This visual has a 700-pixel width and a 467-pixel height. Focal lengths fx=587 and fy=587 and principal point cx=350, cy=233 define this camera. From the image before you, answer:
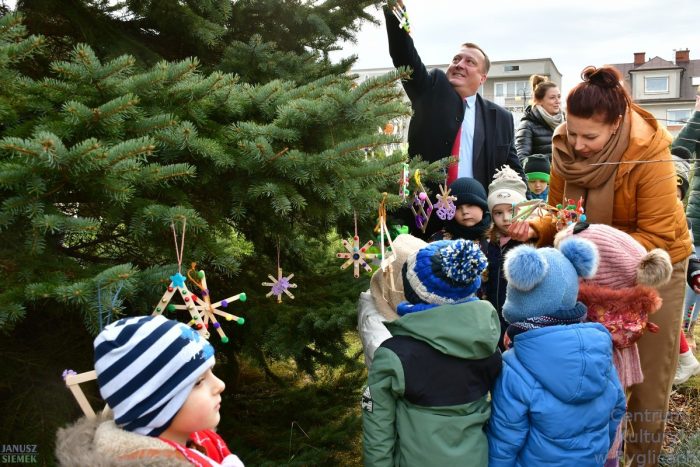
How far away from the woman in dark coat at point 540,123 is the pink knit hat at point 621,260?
289cm

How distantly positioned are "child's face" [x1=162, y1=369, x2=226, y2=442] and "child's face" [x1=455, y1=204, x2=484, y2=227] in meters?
2.10

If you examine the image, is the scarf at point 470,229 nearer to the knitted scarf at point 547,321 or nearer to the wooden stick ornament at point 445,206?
the wooden stick ornament at point 445,206

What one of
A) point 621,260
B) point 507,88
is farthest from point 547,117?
point 507,88

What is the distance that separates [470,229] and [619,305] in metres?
1.06

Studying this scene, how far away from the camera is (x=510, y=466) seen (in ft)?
8.14

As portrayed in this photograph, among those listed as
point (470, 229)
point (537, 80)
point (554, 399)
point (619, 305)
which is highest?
point (537, 80)

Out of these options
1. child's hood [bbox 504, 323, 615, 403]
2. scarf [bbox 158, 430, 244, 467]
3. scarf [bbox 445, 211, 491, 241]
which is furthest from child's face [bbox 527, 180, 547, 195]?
scarf [bbox 158, 430, 244, 467]

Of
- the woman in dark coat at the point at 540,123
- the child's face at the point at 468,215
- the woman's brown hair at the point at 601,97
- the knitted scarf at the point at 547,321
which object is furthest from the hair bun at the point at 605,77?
the woman in dark coat at the point at 540,123

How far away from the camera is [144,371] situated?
5.50 ft

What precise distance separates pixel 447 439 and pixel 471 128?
7.60 feet

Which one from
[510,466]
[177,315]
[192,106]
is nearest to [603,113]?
[510,466]

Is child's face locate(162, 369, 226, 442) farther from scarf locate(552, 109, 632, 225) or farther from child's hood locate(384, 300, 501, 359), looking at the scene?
scarf locate(552, 109, 632, 225)

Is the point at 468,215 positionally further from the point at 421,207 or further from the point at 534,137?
the point at 534,137

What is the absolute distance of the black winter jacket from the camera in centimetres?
563
